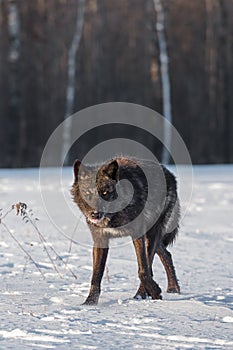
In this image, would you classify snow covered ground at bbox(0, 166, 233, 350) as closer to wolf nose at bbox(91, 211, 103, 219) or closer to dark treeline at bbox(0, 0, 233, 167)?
wolf nose at bbox(91, 211, 103, 219)

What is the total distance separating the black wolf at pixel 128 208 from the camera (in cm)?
468

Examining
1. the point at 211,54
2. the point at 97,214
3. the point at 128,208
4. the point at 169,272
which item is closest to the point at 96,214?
the point at 97,214

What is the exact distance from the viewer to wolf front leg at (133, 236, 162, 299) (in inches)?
191

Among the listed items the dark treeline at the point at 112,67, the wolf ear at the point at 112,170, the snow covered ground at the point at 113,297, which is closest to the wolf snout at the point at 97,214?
the wolf ear at the point at 112,170

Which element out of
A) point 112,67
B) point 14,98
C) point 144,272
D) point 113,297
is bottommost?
point 113,297

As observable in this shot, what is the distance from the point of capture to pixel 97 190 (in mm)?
4664

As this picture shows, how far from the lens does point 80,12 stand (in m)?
25.1

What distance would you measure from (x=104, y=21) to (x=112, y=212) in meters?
27.3

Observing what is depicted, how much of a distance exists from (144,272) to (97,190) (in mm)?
773

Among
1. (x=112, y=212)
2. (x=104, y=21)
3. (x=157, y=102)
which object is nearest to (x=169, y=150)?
(x=157, y=102)

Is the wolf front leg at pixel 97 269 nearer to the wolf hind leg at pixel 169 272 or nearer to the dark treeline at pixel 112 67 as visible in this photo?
the wolf hind leg at pixel 169 272

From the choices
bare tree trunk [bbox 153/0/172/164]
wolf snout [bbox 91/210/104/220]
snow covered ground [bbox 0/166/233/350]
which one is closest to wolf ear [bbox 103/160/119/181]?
wolf snout [bbox 91/210/104/220]

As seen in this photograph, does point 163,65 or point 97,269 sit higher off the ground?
point 163,65

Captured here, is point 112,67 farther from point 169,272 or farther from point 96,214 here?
point 96,214
